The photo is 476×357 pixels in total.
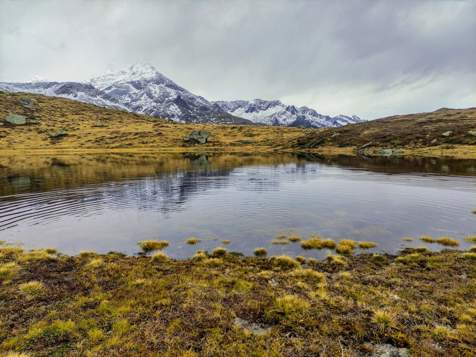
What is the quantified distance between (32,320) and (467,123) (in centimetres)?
20791

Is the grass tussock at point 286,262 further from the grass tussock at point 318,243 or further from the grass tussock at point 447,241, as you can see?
the grass tussock at point 447,241

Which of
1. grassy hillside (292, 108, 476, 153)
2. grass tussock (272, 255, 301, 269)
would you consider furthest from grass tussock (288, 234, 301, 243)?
grassy hillside (292, 108, 476, 153)

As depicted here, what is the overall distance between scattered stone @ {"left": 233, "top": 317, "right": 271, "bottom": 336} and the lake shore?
50 mm

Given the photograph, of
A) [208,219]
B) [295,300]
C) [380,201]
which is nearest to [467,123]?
[380,201]

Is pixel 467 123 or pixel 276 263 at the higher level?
pixel 467 123

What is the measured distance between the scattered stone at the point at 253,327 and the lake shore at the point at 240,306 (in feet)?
0.17

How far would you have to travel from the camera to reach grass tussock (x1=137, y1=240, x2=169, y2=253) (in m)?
27.2

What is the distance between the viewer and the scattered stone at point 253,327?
13684 mm

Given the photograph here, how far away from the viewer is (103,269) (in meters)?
21.4

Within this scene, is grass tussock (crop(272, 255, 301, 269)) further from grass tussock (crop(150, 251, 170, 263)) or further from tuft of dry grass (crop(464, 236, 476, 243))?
tuft of dry grass (crop(464, 236, 476, 243))

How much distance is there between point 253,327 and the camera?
14.2 metres

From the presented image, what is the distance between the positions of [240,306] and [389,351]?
7.23 m

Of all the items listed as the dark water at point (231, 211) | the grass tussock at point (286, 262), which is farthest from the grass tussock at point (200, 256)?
the grass tussock at point (286, 262)

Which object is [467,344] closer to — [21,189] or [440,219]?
[440,219]
